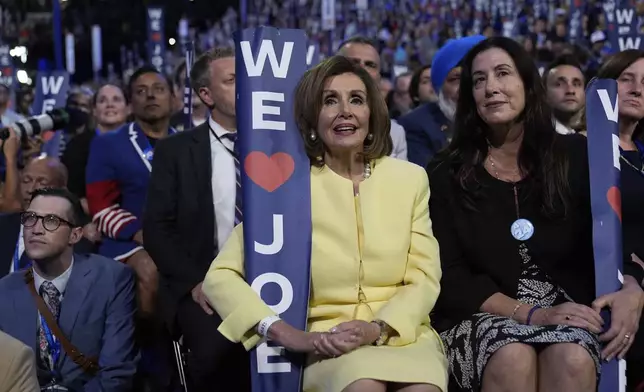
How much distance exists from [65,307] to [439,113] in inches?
113

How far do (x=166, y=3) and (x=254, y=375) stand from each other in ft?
133

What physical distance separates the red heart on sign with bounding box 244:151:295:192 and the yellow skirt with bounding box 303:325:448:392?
69 centimetres

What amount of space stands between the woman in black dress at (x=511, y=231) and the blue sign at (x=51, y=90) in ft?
21.1

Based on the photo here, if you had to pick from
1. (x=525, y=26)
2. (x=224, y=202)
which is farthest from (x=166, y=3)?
(x=224, y=202)

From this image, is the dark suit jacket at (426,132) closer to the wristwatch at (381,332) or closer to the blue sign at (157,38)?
the wristwatch at (381,332)

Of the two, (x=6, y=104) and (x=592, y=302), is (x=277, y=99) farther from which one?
(x=6, y=104)

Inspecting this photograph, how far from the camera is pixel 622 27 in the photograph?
10977 millimetres

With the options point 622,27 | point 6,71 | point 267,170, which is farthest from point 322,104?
point 6,71

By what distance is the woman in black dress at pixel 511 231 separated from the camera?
13.8 feet

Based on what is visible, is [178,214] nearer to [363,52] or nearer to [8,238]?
[8,238]

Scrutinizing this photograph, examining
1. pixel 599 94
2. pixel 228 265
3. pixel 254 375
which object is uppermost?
pixel 599 94

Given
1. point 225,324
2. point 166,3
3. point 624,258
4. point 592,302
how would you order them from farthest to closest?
point 166,3, point 624,258, point 592,302, point 225,324

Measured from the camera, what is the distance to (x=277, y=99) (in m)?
4.17

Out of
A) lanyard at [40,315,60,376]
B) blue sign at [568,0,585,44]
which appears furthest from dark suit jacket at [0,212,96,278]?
blue sign at [568,0,585,44]
